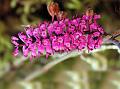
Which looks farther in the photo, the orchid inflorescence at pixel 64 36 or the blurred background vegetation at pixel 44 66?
the blurred background vegetation at pixel 44 66

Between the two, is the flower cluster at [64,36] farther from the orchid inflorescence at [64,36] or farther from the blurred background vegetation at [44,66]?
the blurred background vegetation at [44,66]

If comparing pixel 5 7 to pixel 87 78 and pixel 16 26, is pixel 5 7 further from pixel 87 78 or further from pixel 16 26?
Answer: pixel 87 78

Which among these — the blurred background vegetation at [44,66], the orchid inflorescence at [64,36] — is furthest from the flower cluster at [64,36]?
the blurred background vegetation at [44,66]

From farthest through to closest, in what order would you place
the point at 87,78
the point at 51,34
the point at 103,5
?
the point at 87,78
the point at 103,5
the point at 51,34

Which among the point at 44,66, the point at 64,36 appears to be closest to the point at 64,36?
the point at 64,36

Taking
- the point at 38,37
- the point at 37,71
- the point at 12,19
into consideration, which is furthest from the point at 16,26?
the point at 38,37

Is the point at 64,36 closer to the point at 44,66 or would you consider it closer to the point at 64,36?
the point at 64,36

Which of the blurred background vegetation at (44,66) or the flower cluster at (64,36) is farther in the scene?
the blurred background vegetation at (44,66)
